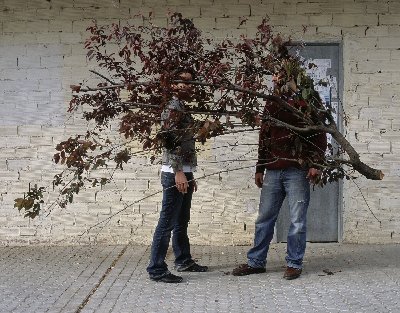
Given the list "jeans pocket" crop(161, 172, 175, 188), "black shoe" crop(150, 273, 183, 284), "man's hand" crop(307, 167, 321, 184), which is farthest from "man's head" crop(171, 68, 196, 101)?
"black shoe" crop(150, 273, 183, 284)

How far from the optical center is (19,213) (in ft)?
25.6

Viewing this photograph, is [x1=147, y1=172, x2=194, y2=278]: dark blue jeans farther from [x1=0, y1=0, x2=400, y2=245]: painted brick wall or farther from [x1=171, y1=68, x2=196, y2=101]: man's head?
[x1=0, y1=0, x2=400, y2=245]: painted brick wall

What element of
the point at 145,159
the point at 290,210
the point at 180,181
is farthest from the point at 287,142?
the point at 145,159

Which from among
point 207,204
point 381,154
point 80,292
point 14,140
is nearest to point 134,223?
point 207,204

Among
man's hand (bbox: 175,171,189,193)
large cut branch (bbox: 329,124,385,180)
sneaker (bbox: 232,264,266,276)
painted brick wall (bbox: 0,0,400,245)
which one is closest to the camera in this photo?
large cut branch (bbox: 329,124,385,180)

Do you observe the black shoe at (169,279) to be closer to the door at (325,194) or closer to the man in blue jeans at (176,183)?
the man in blue jeans at (176,183)

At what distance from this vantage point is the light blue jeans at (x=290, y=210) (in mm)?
6012

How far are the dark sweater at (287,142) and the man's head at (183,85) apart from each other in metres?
0.63

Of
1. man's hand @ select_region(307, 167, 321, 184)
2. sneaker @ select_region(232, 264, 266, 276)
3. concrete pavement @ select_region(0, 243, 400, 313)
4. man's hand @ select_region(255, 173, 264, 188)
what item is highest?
man's hand @ select_region(307, 167, 321, 184)

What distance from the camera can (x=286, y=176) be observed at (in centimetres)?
606

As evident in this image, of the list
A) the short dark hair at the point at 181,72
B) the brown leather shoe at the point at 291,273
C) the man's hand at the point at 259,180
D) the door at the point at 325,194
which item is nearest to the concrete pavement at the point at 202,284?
the brown leather shoe at the point at 291,273

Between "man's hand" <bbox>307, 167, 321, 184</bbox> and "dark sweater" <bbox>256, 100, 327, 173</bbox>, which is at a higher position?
"dark sweater" <bbox>256, 100, 327, 173</bbox>

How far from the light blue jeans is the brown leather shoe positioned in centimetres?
3

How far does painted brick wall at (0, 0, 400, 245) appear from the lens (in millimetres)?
7586
